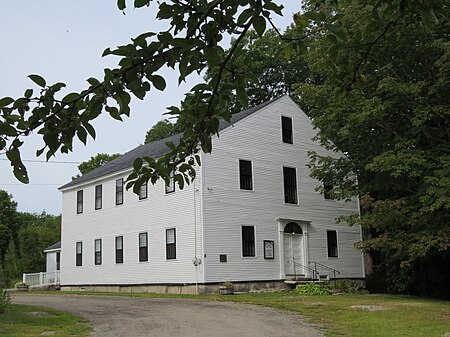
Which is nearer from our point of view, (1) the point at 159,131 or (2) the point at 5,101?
(2) the point at 5,101

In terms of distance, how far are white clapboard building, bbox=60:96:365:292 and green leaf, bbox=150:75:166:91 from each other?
67.9 feet

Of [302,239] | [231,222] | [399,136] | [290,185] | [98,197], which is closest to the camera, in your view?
[399,136]

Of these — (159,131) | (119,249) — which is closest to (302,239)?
(119,249)

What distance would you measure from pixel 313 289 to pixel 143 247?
26.8 ft

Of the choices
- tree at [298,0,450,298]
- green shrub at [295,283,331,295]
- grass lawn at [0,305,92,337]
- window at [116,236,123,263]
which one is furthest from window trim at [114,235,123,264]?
grass lawn at [0,305,92,337]

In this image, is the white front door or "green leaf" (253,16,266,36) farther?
the white front door

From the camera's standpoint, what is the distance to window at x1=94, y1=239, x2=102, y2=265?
29.9 meters

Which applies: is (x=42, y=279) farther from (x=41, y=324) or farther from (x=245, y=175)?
(x=41, y=324)

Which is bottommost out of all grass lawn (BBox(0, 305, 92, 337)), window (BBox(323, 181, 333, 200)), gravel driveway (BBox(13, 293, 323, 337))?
gravel driveway (BBox(13, 293, 323, 337))

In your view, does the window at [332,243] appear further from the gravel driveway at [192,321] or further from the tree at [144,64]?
the tree at [144,64]

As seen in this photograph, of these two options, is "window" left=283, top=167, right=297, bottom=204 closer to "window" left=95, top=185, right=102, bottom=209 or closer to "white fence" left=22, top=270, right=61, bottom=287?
"window" left=95, top=185, right=102, bottom=209

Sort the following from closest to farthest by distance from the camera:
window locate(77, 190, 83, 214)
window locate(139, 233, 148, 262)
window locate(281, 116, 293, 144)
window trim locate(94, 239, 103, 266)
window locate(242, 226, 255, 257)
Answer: window locate(242, 226, 255, 257) → window locate(139, 233, 148, 262) → window locate(281, 116, 293, 144) → window trim locate(94, 239, 103, 266) → window locate(77, 190, 83, 214)

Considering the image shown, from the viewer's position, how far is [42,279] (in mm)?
35188

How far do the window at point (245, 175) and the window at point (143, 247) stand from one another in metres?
5.08
